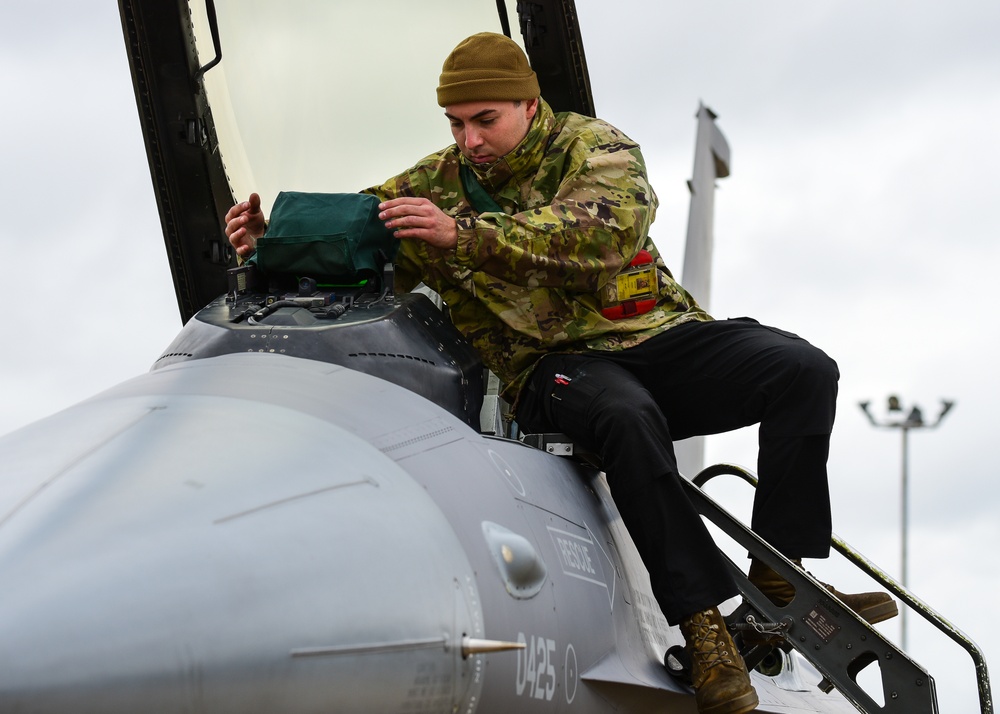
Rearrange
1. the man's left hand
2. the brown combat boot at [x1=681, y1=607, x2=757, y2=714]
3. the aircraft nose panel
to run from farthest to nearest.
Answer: the man's left hand < the brown combat boot at [x1=681, y1=607, x2=757, y2=714] < the aircraft nose panel

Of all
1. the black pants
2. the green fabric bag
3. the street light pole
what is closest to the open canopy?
the green fabric bag

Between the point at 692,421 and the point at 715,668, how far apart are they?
981mm

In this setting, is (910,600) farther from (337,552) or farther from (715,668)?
(337,552)

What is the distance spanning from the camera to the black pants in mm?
3111

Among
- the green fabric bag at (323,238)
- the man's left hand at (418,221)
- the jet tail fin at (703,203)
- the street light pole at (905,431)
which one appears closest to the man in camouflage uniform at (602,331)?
the man's left hand at (418,221)

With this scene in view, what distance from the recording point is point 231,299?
3381 mm

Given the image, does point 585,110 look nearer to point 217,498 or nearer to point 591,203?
point 591,203

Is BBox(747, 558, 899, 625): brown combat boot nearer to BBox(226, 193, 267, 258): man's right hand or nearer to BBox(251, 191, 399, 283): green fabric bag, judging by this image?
BBox(251, 191, 399, 283): green fabric bag

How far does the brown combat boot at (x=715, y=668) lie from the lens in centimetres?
289

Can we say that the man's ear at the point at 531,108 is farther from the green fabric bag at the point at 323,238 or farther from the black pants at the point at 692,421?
the black pants at the point at 692,421

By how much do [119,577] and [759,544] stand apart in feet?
6.63

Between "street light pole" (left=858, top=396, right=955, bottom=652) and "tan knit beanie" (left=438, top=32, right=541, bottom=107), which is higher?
"tan knit beanie" (left=438, top=32, right=541, bottom=107)

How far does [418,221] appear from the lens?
327cm

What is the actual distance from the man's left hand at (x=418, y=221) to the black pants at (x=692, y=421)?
0.56 meters
